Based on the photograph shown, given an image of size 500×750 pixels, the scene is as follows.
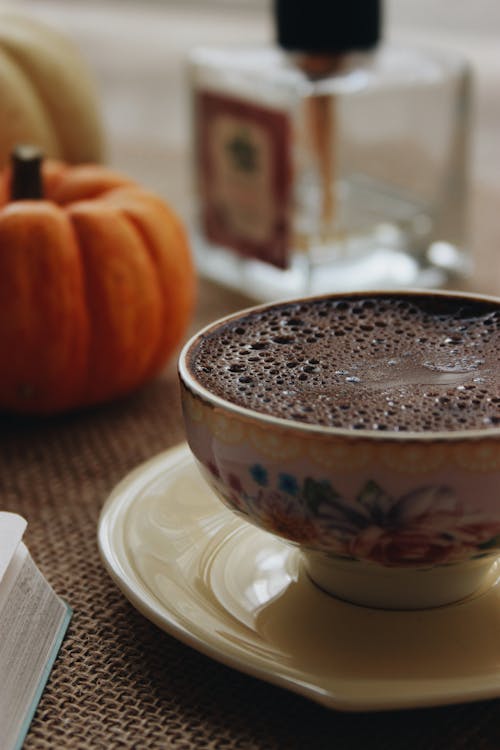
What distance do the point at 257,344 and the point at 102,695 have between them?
0.17 metres

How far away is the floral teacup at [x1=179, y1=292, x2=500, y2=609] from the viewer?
0.44m

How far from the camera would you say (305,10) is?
100 cm

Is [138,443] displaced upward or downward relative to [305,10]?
downward

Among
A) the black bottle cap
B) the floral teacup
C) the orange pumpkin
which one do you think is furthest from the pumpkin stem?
the floral teacup

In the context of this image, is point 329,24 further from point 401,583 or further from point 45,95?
point 401,583

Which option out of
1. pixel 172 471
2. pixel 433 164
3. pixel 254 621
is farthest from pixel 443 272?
pixel 254 621

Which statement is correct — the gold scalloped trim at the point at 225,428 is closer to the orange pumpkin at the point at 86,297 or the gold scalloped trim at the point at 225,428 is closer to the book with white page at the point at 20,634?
the book with white page at the point at 20,634

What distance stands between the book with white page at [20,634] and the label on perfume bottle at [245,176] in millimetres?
558

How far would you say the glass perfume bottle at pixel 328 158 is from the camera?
1.00m

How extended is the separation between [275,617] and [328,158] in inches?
25.1

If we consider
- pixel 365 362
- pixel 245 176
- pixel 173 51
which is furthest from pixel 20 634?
pixel 173 51

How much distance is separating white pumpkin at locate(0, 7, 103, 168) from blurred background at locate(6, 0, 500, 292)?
0.68 ft

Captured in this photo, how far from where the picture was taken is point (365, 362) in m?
0.52

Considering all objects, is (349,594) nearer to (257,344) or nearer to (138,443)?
(257,344)
